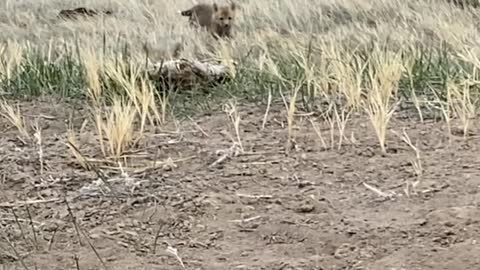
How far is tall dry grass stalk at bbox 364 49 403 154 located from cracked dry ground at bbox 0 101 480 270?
7cm

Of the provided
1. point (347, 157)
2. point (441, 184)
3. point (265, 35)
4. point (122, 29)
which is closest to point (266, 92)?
point (347, 157)

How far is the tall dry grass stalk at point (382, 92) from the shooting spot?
3.17 meters

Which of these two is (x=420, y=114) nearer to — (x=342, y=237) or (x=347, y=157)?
(x=347, y=157)

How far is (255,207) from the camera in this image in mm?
2605

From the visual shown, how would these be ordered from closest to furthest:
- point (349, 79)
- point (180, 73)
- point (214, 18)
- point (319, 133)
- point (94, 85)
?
point (319, 133), point (349, 79), point (94, 85), point (180, 73), point (214, 18)

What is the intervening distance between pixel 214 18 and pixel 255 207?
22.4 feet

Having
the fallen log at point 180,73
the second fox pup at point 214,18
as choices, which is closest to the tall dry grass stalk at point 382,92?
the fallen log at point 180,73

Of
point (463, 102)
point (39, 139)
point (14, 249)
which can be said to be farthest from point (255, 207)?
point (463, 102)

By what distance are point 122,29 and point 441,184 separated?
718 cm

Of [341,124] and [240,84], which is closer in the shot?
[341,124]

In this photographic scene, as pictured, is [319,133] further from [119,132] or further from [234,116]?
[119,132]

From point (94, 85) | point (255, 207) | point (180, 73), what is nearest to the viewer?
point (255, 207)

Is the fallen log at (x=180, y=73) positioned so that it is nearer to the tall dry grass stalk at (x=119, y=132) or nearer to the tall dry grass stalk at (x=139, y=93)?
the tall dry grass stalk at (x=139, y=93)

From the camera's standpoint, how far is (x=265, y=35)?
8.38 m
